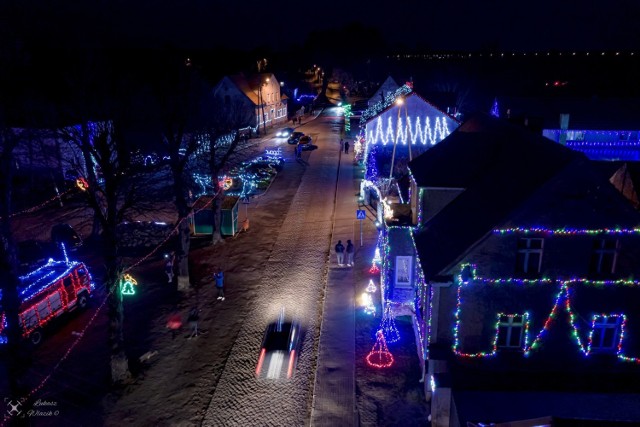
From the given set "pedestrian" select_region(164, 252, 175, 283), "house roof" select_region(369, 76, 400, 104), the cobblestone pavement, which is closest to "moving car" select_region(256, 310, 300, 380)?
the cobblestone pavement

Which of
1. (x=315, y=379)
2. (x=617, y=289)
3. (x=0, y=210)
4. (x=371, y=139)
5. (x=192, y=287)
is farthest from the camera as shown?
(x=371, y=139)

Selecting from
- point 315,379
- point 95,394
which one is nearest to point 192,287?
point 95,394

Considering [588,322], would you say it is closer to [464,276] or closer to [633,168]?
[464,276]

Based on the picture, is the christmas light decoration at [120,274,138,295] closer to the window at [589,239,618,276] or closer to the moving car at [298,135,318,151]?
the window at [589,239,618,276]

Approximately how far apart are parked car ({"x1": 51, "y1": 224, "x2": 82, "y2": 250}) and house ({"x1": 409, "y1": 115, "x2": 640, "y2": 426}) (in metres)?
21.0

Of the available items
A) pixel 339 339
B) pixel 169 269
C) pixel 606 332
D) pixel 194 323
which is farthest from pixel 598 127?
pixel 194 323

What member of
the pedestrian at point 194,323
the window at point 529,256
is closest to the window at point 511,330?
the window at point 529,256

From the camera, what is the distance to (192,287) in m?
22.1

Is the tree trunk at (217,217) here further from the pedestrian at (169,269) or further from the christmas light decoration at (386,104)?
the christmas light decoration at (386,104)

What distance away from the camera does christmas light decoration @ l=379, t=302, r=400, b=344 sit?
17906mm

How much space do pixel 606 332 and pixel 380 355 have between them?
287 inches

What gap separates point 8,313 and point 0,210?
273cm

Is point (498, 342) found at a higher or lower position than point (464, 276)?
lower

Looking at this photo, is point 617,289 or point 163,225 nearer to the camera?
point 617,289
